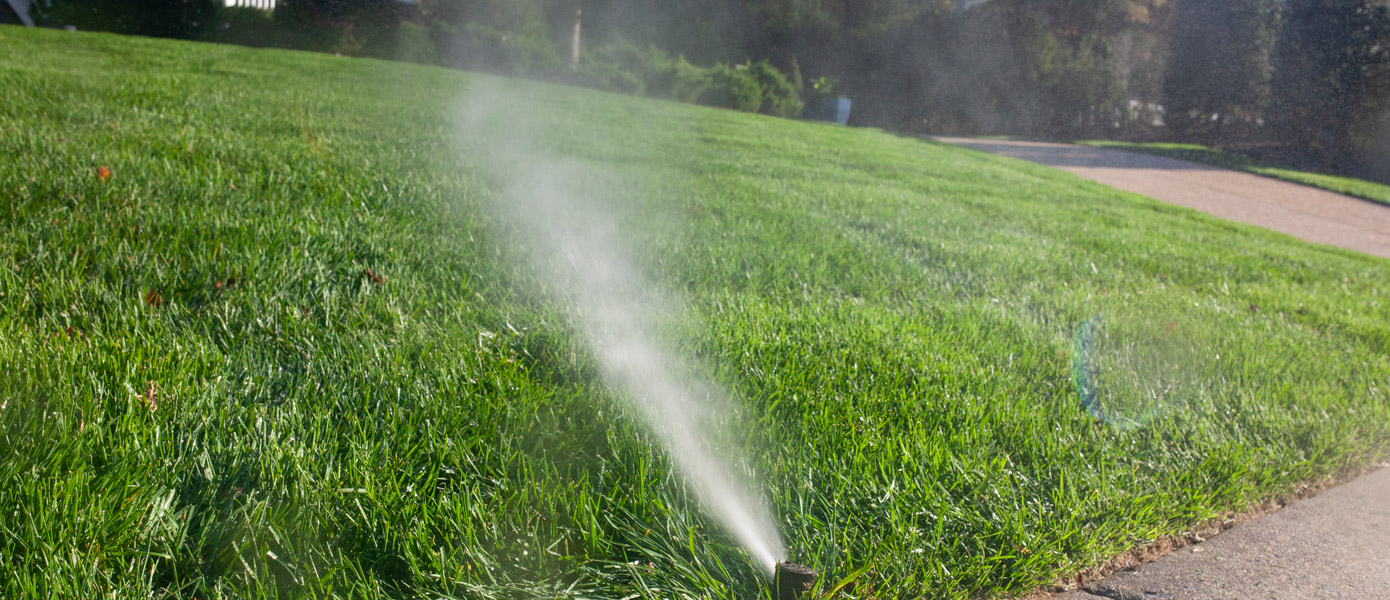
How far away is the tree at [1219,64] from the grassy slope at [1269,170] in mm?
1237

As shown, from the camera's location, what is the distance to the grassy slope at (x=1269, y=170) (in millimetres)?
11765

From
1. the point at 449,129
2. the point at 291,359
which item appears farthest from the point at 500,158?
the point at 291,359

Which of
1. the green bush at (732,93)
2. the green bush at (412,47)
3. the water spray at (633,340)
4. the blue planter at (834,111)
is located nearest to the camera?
the water spray at (633,340)

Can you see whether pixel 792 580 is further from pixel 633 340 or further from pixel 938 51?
pixel 938 51

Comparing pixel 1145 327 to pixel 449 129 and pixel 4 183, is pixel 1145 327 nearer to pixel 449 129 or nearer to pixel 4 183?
pixel 4 183

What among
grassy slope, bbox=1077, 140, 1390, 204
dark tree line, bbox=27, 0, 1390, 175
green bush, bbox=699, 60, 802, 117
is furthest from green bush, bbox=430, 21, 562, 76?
grassy slope, bbox=1077, 140, 1390, 204

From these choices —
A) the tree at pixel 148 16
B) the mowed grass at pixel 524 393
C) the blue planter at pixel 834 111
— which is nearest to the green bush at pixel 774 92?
the blue planter at pixel 834 111

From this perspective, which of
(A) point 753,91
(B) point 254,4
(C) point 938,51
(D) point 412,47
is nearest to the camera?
(D) point 412,47

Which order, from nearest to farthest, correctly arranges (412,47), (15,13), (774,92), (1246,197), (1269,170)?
(1246,197), (1269,170), (412,47), (774,92), (15,13)

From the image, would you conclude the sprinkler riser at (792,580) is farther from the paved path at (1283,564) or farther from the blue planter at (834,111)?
the blue planter at (834,111)

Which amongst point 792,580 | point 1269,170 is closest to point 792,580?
point 792,580

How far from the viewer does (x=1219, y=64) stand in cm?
2084

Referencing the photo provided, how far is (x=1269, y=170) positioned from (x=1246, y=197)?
501 centimetres

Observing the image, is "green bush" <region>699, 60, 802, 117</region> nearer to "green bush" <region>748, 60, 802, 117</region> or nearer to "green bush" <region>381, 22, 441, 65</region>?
"green bush" <region>748, 60, 802, 117</region>
